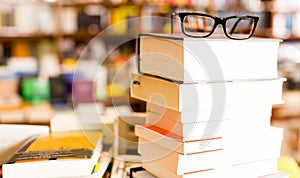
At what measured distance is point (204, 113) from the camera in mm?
697

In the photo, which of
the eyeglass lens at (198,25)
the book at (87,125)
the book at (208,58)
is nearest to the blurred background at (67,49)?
the book at (87,125)

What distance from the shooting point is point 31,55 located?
3266 mm

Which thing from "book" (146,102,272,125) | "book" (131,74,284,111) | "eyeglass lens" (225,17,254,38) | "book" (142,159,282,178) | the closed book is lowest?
"book" (142,159,282,178)

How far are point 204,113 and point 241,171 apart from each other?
→ 0.16 m

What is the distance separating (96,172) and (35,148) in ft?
0.47

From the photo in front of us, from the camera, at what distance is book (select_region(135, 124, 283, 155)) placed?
69cm

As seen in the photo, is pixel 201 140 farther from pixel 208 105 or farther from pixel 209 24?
pixel 209 24

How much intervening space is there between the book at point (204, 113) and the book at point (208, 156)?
0.06 meters

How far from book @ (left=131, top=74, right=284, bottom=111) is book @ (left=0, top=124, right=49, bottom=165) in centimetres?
31

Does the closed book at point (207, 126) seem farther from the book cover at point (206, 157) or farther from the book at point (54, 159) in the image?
the book at point (54, 159)

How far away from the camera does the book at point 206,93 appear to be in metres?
0.67

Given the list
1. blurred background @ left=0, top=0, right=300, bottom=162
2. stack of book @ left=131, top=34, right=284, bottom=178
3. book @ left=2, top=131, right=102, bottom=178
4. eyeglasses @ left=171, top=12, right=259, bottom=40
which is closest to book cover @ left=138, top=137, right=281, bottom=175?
stack of book @ left=131, top=34, right=284, bottom=178

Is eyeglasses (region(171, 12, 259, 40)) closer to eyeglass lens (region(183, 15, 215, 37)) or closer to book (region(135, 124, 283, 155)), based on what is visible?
eyeglass lens (region(183, 15, 215, 37))

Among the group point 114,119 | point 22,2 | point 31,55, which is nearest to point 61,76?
point 31,55
